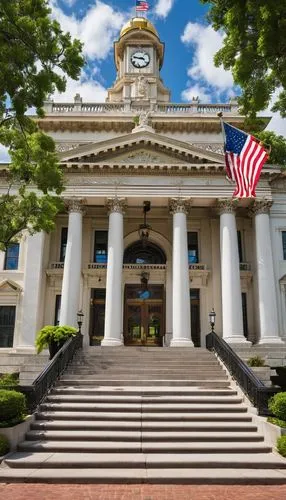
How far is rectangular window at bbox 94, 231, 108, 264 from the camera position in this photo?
2731 cm

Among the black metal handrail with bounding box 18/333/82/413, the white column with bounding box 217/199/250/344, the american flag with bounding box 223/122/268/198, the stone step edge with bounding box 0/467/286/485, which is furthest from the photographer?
the white column with bounding box 217/199/250/344

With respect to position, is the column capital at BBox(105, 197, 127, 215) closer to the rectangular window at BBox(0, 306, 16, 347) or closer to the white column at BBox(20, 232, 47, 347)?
the white column at BBox(20, 232, 47, 347)

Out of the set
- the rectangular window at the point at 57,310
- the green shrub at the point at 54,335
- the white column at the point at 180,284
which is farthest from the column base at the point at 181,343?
the rectangular window at the point at 57,310

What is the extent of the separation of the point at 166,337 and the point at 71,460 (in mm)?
16451

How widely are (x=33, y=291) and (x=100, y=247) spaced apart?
571 cm

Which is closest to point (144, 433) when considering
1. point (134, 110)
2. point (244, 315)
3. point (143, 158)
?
point (244, 315)

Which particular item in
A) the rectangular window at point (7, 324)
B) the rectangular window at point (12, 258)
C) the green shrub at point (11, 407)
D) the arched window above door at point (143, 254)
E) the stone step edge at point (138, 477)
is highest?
the arched window above door at point (143, 254)

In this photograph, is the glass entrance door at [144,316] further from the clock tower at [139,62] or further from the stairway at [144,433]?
the clock tower at [139,62]

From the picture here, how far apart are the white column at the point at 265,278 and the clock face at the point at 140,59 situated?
71.9 feet

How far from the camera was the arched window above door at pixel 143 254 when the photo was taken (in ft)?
91.7

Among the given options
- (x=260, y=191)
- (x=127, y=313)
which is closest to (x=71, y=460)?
(x=127, y=313)

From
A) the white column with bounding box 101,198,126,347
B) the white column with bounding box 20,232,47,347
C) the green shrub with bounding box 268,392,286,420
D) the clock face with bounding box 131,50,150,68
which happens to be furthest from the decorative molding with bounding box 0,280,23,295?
the clock face with bounding box 131,50,150,68

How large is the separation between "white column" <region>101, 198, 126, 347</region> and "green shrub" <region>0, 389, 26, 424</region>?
11.1 metres

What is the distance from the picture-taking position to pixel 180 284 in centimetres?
2250
